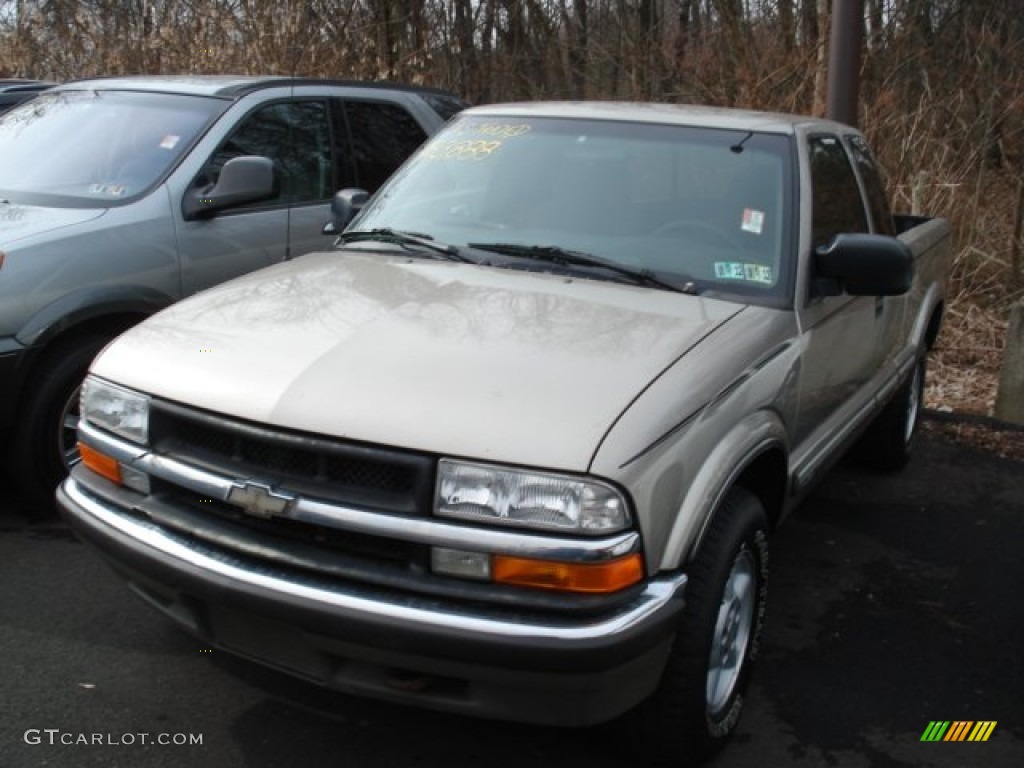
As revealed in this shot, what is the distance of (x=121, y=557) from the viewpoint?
279 cm

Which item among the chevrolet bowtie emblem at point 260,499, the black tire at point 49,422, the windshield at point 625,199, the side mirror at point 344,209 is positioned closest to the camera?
the chevrolet bowtie emblem at point 260,499

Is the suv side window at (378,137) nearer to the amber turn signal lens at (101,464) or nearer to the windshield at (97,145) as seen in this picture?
the windshield at (97,145)

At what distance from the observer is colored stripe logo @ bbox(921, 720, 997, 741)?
3.19 m

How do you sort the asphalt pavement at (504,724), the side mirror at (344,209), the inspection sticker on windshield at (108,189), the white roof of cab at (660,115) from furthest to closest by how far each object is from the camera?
the inspection sticker on windshield at (108,189)
the side mirror at (344,209)
the white roof of cab at (660,115)
the asphalt pavement at (504,724)

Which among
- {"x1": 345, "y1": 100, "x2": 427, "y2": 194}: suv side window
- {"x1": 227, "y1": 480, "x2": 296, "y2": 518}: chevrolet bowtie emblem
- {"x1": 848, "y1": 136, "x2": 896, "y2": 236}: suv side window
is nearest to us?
{"x1": 227, "y1": 480, "x2": 296, "y2": 518}: chevrolet bowtie emblem

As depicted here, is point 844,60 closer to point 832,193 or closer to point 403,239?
point 832,193

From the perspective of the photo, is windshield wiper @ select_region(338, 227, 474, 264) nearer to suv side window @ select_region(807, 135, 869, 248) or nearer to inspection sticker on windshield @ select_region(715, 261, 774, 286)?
inspection sticker on windshield @ select_region(715, 261, 774, 286)

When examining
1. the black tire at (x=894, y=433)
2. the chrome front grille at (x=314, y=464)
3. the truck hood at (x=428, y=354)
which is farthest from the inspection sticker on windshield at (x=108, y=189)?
the black tire at (x=894, y=433)

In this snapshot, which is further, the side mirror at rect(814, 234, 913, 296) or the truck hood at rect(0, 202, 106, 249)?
the truck hood at rect(0, 202, 106, 249)

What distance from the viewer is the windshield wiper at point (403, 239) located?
144 inches

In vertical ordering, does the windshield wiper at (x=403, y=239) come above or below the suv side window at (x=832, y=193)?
below

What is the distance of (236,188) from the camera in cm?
481

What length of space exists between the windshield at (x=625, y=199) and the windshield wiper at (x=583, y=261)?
28mm

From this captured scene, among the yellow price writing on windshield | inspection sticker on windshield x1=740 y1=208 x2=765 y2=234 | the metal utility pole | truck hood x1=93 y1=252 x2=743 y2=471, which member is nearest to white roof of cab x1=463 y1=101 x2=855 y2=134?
the yellow price writing on windshield
